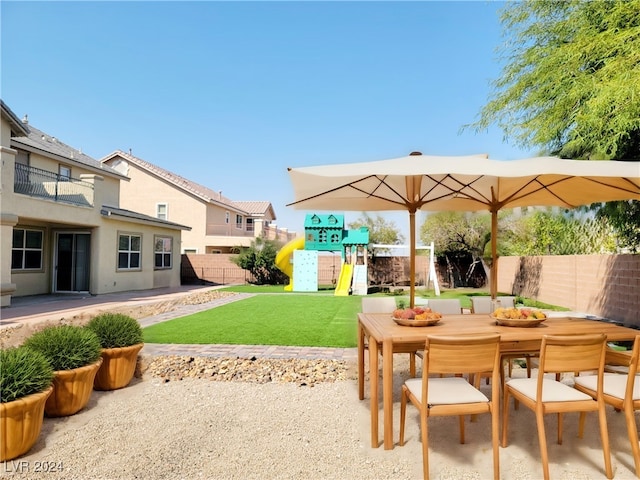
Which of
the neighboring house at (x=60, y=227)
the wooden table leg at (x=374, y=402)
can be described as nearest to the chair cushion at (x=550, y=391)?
the wooden table leg at (x=374, y=402)

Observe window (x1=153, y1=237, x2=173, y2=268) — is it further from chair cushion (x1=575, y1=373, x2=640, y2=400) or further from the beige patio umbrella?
chair cushion (x1=575, y1=373, x2=640, y2=400)

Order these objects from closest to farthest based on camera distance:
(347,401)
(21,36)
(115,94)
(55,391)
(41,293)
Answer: (55,391), (347,401), (21,36), (115,94), (41,293)

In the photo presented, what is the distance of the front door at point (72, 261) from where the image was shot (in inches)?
614

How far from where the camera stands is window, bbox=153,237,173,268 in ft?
64.1

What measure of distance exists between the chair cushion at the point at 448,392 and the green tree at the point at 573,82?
4.77 meters

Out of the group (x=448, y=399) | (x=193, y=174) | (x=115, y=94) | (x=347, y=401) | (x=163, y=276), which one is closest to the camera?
(x=448, y=399)

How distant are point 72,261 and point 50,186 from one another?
3.33m

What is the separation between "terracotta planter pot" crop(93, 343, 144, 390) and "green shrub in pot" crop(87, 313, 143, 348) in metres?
0.10

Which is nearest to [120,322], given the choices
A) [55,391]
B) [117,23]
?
[55,391]

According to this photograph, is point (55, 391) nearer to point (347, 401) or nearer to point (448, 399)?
point (347, 401)

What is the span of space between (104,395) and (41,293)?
13.6m

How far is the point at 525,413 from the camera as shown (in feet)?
13.4

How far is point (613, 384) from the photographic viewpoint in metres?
3.39

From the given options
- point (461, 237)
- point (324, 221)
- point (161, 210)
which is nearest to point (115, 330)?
point (324, 221)
